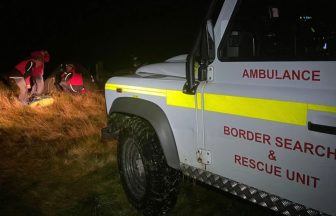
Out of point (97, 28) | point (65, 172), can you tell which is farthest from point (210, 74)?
point (97, 28)

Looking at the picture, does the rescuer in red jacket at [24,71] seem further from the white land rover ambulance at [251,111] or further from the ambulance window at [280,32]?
the ambulance window at [280,32]

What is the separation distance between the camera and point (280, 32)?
2941 millimetres

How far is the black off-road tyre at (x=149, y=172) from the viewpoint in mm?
3611

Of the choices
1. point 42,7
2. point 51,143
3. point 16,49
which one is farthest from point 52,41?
point 51,143

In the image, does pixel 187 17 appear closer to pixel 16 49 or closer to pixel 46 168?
pixel 16 49

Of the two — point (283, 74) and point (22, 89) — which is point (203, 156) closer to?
point (283, 74)

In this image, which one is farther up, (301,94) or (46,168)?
(301,94)

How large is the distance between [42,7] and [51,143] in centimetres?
4766

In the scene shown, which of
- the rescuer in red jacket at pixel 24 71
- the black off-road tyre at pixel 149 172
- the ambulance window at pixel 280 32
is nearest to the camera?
the ambulance window at pixel 280 32

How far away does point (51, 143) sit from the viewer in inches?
250

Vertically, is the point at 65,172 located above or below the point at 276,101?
below

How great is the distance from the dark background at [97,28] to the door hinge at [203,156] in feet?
74.4

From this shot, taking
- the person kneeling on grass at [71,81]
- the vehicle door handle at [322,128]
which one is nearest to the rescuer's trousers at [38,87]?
the person kneeling on grass at [71,81]

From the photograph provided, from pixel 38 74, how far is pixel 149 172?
6288 millimetres
